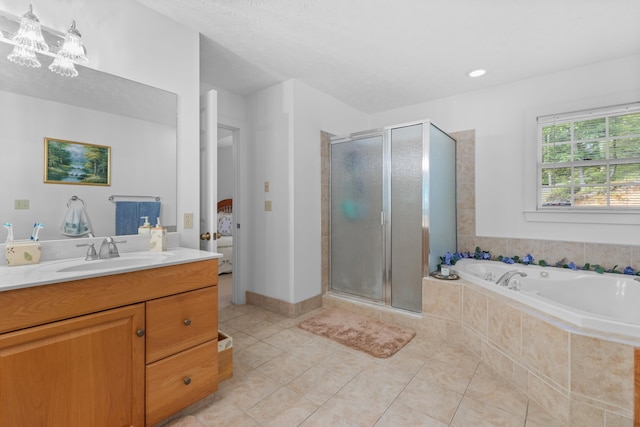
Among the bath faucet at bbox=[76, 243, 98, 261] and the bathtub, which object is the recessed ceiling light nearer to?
the bathtub

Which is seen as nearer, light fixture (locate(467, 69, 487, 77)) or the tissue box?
the tissue box

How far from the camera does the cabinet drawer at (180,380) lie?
1356 millimetres

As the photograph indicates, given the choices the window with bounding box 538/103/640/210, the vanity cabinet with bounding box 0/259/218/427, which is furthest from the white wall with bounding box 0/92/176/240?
the window with bounding box 538/103/640/210

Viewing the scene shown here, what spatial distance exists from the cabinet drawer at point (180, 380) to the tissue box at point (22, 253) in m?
0.78

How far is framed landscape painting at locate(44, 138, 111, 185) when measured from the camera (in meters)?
1.51

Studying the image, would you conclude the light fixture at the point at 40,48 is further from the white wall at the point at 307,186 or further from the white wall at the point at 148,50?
the white wall at the point at 307,186

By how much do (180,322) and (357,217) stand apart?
206 cm

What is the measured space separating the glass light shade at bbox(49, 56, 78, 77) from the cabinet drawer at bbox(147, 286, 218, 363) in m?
1.35

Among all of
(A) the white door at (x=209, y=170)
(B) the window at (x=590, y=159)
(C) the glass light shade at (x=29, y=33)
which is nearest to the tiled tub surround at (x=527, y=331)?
(B) the window at (x=590, y=159)

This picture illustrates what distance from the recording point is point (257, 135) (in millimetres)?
3234

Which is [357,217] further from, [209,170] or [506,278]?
[209,170]

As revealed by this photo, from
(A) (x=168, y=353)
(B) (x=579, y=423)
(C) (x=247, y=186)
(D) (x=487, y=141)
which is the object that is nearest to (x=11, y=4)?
(A) (x=168, y=353)

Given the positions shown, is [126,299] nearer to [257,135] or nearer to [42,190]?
[42,190]

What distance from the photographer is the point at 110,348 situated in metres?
1.22
